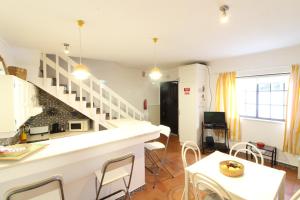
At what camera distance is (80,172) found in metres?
1.77

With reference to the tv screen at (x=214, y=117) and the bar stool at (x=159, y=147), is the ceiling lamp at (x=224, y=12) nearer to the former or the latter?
the bar stool at (x=159, y=147)

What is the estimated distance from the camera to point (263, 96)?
3576 mm

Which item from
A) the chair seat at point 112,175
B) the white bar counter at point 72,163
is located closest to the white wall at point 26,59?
the white bar counter at point 72,163

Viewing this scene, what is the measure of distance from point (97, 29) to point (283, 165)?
4.34 m

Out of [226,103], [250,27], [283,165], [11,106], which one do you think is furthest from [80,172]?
[283,165]

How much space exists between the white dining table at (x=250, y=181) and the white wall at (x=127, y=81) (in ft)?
12.1

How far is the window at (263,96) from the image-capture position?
3.29m

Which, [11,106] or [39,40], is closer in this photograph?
[11,106]

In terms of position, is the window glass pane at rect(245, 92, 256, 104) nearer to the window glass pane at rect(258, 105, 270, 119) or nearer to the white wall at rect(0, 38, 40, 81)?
the window glass pane at rect(258, 105, 270, 119)

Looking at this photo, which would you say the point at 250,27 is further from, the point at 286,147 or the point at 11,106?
the point at 11,106

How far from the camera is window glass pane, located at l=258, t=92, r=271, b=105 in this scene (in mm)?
3502

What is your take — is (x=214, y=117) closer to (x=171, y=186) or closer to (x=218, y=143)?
(x=218, y=143)

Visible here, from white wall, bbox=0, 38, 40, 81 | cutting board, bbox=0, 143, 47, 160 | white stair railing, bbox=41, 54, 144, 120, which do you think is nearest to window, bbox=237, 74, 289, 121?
white stair railing, bbox=41, 54, 144, 120

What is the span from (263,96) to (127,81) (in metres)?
3.80
